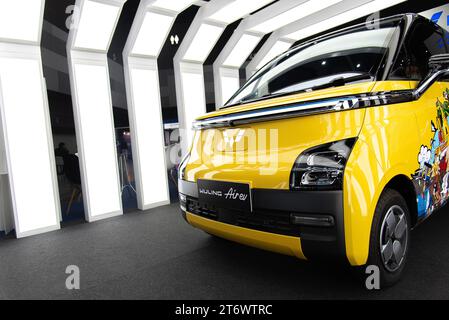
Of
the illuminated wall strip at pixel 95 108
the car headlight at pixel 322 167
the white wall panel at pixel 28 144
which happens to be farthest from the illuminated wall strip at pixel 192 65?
the car headlight at pixel 322 167

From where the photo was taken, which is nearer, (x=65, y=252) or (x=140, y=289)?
(x=140, y=289)

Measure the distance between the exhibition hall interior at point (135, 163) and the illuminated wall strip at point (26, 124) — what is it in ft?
0.04

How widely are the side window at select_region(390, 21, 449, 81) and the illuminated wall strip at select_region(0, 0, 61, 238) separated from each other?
12.4 feet

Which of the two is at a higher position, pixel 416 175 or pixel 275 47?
pixel 275 47

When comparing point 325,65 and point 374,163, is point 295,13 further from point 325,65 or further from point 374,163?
point 374,163

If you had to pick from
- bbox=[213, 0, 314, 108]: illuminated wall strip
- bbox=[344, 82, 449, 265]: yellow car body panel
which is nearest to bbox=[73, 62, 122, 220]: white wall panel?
bbox=[213, 0, 314, 108]: illuminated wall strip

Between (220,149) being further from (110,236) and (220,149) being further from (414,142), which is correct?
(110,236)

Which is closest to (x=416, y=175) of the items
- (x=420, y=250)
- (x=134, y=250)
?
(x=420, y=250)

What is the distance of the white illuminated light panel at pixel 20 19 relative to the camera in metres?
3.49

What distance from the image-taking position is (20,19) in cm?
360

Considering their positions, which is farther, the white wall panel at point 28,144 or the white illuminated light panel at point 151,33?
the white illuminated light panel at point 151,33

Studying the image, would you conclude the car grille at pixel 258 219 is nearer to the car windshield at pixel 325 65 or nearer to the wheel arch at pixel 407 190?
the wheel arch at pixel 407 190
